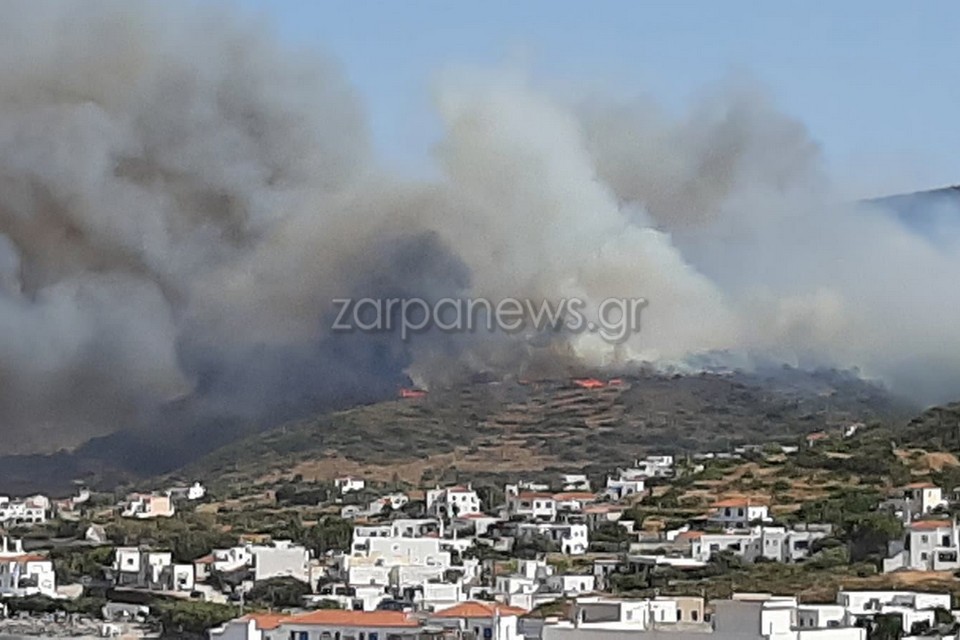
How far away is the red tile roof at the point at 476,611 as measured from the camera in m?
21.9

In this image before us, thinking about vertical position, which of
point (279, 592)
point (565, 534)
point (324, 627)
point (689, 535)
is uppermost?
point (565, 534)

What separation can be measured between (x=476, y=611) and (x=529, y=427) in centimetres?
1587

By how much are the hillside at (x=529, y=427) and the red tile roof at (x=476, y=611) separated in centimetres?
1377

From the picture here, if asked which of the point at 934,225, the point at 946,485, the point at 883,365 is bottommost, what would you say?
the point at 946,485

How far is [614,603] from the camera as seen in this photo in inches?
754

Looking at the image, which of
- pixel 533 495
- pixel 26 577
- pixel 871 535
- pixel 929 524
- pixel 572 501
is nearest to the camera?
pixel 929 524

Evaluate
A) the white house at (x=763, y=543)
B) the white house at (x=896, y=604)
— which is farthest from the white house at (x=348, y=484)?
the white house at (x=896, y=604)

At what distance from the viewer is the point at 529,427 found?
37.9 metres

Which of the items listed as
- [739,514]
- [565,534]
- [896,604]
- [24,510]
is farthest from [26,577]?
[896,604]

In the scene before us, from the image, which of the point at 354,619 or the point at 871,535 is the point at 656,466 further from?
the point at 354,619

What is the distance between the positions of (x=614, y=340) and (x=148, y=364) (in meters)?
6.63

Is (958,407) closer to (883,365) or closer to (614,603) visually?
(883,365)

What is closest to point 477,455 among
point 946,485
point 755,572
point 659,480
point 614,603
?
point 659,480

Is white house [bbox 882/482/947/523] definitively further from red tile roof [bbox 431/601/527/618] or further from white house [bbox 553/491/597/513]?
red tile roof [bbox 431/601/527/618]
